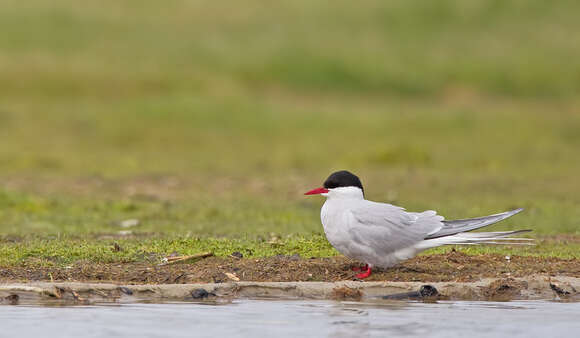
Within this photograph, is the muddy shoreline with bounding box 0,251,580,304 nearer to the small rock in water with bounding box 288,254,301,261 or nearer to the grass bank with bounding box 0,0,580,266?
the small rock in water with bounding box 288,254,301,261

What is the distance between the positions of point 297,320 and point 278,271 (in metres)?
1.52

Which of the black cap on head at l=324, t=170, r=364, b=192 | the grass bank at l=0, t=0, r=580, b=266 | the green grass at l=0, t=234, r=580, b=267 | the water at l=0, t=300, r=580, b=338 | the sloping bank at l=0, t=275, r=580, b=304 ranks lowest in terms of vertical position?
the water at l=0, t=300, r=580, b=338

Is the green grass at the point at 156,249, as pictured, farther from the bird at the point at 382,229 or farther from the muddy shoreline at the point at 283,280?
the bird at the point at 382,229

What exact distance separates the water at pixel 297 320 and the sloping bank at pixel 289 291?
0.22 m

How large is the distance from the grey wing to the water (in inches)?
21.7

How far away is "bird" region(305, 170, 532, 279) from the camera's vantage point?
922 cm

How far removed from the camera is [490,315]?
8.55 m

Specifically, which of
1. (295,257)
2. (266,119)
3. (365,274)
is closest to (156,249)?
(295,257)

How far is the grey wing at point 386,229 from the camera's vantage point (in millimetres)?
9203

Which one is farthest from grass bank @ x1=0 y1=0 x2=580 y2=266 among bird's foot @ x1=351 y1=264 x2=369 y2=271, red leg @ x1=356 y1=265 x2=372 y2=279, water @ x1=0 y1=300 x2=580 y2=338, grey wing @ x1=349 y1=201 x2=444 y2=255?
water @ x1=0 y1=300 x2=580 y2=338

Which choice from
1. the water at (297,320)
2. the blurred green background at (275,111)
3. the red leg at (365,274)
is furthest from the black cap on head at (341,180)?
the blurred green background at (275,111)

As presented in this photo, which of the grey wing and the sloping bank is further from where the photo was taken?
the grey wing

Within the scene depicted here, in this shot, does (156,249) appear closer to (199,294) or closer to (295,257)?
(295,257)

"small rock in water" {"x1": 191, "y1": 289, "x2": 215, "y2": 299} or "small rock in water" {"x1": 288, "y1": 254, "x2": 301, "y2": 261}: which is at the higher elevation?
"small rock in water" {"x1": 288, "y1": 254, "x2": 301, "y2": 261}
